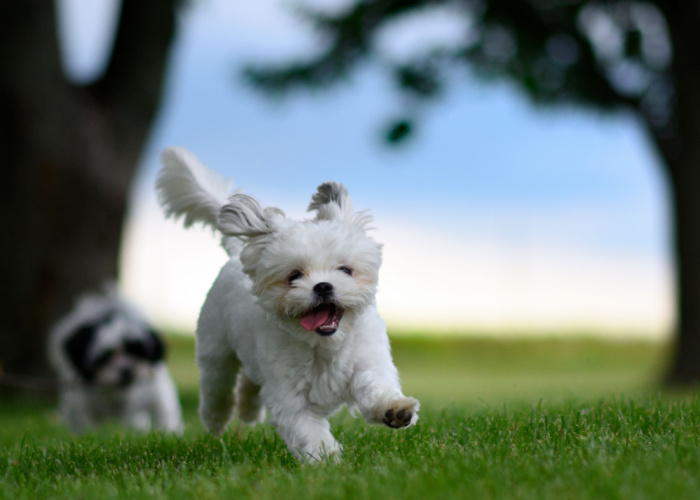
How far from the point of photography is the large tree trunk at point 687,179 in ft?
42.3

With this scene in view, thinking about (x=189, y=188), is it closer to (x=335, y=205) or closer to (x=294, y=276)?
(x=335, y=205)

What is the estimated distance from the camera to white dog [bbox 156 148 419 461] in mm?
3963

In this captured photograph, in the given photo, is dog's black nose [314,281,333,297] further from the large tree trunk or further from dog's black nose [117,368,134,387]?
the large tree trunk

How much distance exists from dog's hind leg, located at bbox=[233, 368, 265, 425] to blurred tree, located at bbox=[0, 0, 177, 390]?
22.3 ft

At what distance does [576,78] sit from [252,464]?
11.8 meters

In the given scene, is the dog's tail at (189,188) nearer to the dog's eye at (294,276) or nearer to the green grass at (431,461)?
the dog's eye at (294,276)

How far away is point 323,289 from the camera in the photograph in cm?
390

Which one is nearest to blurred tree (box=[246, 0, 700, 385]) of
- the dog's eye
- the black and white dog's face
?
the black and white dog's face

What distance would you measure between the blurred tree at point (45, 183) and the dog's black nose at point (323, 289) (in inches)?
334

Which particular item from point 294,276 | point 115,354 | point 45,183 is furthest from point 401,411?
point 45,183

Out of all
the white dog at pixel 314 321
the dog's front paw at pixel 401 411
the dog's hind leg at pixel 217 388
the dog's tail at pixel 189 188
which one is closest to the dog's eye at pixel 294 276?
the white dog at pixel 314 321

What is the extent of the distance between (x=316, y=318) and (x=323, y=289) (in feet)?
0.61

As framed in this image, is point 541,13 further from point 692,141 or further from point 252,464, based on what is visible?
point 252,464

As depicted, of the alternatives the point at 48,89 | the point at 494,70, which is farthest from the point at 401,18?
the point at 48,89
